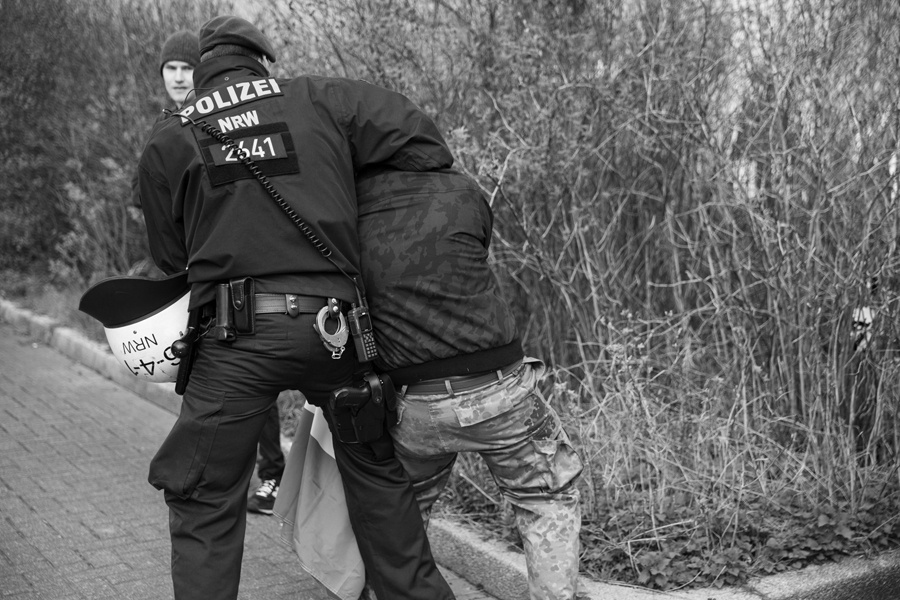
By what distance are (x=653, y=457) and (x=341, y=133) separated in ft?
5.92

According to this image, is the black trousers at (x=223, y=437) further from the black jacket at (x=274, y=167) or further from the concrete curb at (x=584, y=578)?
the concrete curb at (x=584, y=578)

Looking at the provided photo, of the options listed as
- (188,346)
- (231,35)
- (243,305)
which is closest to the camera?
(243,305)

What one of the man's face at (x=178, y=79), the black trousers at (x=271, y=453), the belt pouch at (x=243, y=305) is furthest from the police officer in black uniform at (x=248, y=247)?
the man's face at (x=178, y=79)

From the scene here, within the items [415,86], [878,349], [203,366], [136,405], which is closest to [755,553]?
[878,349]

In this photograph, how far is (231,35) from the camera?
2771mm

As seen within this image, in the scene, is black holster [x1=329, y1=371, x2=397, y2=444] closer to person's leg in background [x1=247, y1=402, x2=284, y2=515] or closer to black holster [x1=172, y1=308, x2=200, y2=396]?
→ black holster [x1=172, y1=308, x2=200, y2=396]

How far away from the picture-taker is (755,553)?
3.30m

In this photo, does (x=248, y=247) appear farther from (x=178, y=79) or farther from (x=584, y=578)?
(x=178, y=79)

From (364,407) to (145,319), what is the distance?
690 millimetres

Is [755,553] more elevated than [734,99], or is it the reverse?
[734,99]

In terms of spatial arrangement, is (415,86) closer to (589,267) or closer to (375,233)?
(589,267)

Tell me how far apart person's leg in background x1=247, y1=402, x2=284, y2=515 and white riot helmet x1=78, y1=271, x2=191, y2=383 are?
1548mm

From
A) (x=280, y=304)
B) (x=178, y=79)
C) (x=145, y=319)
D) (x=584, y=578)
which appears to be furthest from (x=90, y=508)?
(x=584, y=578)

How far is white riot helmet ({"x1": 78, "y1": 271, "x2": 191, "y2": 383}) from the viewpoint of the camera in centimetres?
270
